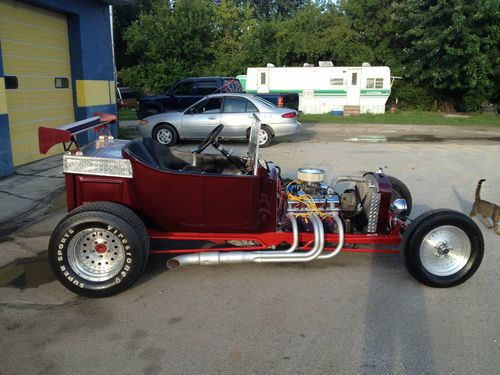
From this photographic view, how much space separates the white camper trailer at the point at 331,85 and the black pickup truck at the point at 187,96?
29.2 ft

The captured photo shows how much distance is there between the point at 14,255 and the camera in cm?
509

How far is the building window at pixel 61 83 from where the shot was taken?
1126 cm

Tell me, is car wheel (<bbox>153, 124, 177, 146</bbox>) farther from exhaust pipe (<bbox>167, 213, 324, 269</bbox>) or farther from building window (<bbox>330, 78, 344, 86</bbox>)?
building window (<bbox>330, 78, 344, 86</bbox>)

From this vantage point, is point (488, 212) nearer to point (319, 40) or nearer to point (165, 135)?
point (165, 135)

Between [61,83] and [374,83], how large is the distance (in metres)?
18.5

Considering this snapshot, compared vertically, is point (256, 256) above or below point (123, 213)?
below

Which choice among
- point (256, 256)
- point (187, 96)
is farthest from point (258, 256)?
point (187, 96)

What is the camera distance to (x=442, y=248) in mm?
4238

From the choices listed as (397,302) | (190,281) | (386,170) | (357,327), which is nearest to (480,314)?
(397,302)

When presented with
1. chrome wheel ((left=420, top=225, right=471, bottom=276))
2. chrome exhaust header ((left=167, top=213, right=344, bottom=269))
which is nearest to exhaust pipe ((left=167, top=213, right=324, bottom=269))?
chrome exhaust header ((left=167, top=213, right=344, bottom=269))

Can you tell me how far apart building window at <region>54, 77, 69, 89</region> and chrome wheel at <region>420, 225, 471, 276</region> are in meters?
9.82

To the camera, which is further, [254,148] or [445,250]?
[254,148]

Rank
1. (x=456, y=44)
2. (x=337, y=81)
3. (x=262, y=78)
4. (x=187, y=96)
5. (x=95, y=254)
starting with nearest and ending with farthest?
(x=95, y=254)
(x=187, y=96)
(x=456, y=44)
(x=337, y=81)
(x=262, y=78)

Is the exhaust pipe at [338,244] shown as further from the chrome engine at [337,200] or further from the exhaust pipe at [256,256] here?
the chrome engine at [337,200]
